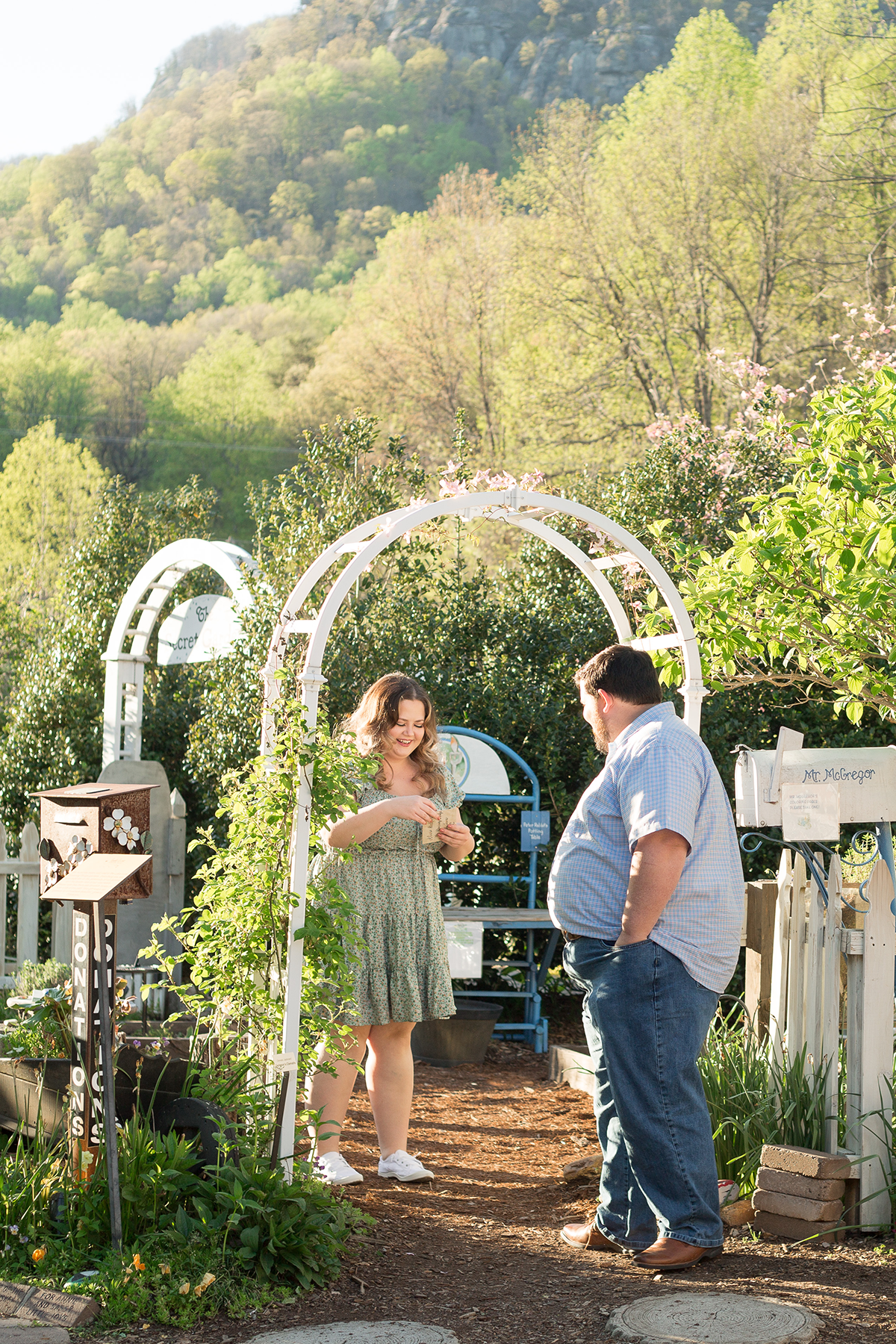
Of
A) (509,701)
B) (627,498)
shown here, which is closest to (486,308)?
(627,498)

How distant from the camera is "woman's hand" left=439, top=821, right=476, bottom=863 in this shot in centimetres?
351

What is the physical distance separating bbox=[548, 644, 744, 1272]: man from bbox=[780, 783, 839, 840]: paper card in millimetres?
421

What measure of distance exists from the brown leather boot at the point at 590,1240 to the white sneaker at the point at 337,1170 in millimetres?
732

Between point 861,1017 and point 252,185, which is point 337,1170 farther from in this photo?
point 252,185

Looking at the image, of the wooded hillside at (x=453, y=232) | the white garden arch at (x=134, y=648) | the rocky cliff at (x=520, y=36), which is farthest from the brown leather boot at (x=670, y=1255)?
the rocky cliff at (x=520, y=36)

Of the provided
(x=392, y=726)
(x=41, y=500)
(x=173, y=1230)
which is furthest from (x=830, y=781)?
(x=41, y=500)

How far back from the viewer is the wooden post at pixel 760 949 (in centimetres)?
388

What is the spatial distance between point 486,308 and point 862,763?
18.3 meters

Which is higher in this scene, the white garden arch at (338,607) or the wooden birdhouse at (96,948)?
the white garden arch at (338,607)

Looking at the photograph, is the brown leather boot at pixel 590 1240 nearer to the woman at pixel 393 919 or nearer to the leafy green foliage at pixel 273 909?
the woman at pixel 393 919

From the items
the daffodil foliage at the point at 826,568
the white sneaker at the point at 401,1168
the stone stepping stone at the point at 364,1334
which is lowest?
the white sneaker at the point at 401,1168

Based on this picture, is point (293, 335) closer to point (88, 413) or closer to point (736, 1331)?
point (88, 413)

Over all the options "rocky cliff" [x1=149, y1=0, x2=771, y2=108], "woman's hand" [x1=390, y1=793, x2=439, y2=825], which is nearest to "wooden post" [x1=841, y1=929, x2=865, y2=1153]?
"woman's hand" [x1=390, y1=793, x2=439, y2=825]

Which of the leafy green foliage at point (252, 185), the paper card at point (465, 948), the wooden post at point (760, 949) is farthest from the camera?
the leafy green foliage at point (252, 185)
